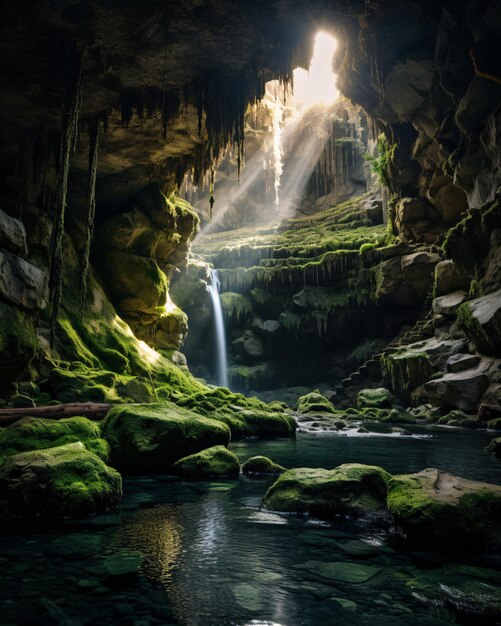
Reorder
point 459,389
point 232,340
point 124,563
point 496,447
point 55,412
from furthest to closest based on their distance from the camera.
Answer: point 232,340, point 459,389, point 496,447, point 55,412, point 124,563

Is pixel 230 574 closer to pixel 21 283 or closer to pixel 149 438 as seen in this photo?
pixel 149 438

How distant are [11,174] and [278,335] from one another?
26.9 metres

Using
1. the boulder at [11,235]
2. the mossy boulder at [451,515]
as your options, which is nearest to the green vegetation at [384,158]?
the boulder at [11,235]

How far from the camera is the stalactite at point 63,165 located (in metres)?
12.7

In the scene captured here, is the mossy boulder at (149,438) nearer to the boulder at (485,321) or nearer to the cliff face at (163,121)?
the cliff face at (163,121)

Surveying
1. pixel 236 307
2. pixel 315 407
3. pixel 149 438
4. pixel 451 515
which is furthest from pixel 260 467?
pixel 236 307

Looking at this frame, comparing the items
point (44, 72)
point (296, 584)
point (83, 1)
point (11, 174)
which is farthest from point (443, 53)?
point (296, 584)

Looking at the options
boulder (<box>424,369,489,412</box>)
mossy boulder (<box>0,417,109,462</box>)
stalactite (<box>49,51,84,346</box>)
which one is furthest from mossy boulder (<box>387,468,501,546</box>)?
boulder (<box>424,369,489,412</box>)

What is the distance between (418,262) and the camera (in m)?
30.8

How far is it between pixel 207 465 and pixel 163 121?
12361mm

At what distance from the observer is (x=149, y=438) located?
8.63 metres

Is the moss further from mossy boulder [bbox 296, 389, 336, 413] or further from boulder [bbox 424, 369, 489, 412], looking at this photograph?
boulder [bbox 424, 369, 489, 412]

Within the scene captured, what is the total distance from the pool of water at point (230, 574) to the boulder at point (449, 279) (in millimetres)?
23173

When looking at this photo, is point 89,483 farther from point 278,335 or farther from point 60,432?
point 278,335
